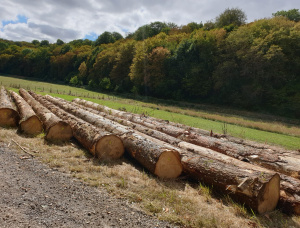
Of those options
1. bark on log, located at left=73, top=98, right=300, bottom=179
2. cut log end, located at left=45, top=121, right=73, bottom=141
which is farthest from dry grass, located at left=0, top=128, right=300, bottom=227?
bark on log, located at left=73, top=98, right=300, bottom=179

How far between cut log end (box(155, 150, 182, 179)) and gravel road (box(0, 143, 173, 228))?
4.55 ft

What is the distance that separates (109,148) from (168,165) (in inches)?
74.2

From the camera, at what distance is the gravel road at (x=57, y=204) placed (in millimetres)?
3322

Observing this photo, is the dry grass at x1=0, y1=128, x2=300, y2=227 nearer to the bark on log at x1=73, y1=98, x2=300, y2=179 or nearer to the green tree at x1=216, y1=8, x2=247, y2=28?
the bark on log at x1=73, y1=98, x2=300, y2=179

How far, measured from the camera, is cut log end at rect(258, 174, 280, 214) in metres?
3.92

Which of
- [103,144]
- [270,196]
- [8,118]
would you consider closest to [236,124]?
[103,144]

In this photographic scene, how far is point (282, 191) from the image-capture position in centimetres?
435

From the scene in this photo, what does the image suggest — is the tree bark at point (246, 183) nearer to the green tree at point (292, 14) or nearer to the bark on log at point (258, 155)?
the bark on log at point (258, 155)

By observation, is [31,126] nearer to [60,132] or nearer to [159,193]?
[60,132]

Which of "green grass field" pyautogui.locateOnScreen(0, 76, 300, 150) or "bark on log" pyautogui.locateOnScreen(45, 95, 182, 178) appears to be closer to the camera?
"bark on log" pyautogui.locateOnScreen(45, 95, 182, 178)

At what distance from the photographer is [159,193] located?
4.41m

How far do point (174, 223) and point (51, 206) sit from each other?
6.79 ft

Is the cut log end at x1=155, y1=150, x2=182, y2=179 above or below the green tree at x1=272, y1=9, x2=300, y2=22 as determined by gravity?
below

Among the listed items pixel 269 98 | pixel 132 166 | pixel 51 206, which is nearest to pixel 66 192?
pixel 51 206
